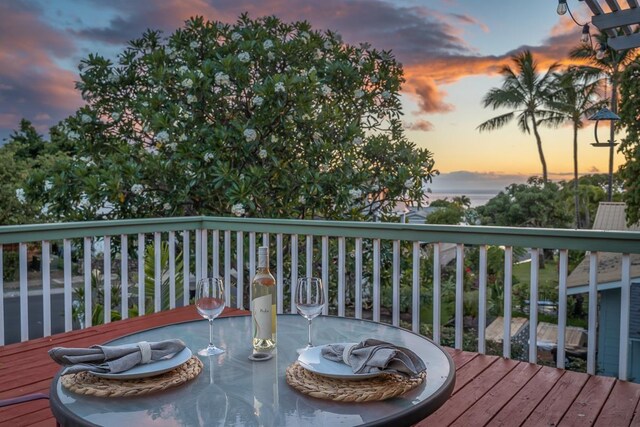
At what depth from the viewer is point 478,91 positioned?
76.7 feet

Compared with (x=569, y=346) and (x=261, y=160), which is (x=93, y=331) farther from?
(x=569, y=346)

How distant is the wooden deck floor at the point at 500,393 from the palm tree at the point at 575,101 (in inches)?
849

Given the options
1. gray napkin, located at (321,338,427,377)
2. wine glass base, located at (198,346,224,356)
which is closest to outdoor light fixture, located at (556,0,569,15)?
gray napkin, located at (321,338,427,377)

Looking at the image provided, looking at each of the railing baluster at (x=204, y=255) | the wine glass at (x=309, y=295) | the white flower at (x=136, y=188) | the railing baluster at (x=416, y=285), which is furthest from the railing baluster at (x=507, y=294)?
the white flower at (x=136, y=188)

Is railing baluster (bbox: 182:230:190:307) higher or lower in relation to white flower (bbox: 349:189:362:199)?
lower

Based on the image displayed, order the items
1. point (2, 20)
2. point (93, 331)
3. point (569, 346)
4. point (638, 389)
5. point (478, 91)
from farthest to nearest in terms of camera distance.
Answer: point (478, 91)
point (569, 346)
point (2, 20)
point (93, 331)
point (638, 389)

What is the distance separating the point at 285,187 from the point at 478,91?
19.9 meters

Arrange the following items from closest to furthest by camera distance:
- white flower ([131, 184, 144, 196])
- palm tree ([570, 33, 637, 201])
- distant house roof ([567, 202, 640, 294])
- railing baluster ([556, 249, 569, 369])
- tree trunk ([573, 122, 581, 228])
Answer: railing baluster ([556, 249, 569, 369]) < white flower ([131, 184, 144, 196]) < distant house roof ([567, 202, 640, 294]) < palm tree ([570, 33, 637, 201]) < tree trunk ([573, 122, 581, 228])

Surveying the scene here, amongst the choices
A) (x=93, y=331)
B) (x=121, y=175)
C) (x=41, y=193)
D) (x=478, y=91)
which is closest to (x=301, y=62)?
(x=121, y=175)

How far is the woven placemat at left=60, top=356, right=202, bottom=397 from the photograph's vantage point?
122 centimetres

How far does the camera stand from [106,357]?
52.7 inches

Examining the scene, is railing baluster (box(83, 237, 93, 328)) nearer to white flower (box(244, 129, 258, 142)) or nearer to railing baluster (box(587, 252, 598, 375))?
white flower (box(244, 129, 258, 142))

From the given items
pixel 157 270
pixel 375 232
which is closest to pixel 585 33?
pixel 375 232

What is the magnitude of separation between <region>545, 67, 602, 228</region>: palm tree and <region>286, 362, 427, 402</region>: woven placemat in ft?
75.3
